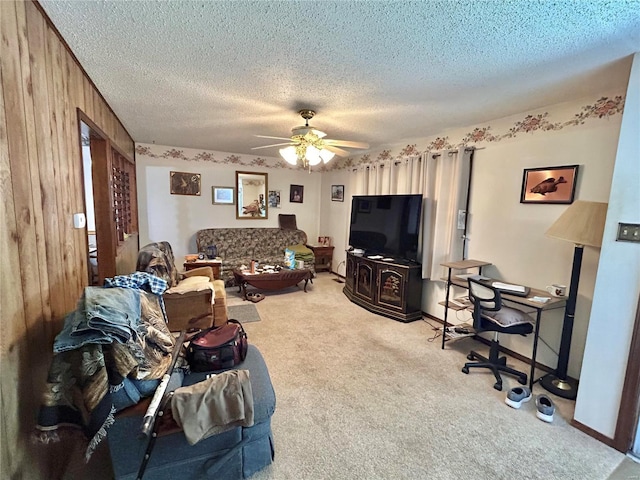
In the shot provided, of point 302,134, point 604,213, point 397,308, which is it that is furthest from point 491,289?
point 302,134

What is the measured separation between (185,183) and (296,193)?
6.86 ft

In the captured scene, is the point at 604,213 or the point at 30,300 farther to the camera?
the point at 604,213

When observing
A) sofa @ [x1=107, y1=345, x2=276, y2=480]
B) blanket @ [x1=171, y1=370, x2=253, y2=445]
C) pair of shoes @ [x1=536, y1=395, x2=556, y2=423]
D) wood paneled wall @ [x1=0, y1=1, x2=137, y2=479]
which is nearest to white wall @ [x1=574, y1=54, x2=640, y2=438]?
pair of shoes @ [x1=536, y1=395, x2=556, y2=423]

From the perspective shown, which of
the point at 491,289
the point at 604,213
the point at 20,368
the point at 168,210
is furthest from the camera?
the point at 168,210

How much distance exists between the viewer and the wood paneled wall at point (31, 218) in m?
1.14

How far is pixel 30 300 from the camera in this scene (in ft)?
4.28

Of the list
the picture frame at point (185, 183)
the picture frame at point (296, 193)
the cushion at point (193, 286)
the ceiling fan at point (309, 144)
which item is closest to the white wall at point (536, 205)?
the ceiling fan at point (309, 144)

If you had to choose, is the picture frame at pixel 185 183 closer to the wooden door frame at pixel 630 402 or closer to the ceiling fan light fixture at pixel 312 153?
the ceiling fan light fixture at pixel 312 153

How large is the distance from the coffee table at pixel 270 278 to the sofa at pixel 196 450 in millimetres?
2580

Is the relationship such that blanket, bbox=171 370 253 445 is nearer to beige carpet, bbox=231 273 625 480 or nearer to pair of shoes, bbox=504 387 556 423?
beige carpet, bbox=231 273 625 480

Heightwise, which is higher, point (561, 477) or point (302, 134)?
point (302, 134)

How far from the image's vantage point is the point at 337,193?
224 inches

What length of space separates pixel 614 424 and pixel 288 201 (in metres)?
5.20

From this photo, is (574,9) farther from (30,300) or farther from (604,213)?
(30,300)
